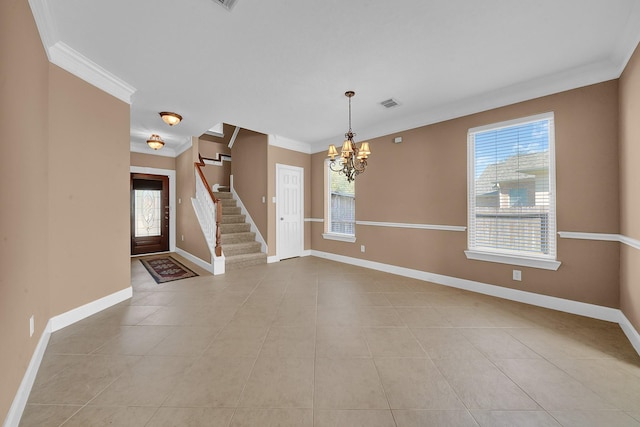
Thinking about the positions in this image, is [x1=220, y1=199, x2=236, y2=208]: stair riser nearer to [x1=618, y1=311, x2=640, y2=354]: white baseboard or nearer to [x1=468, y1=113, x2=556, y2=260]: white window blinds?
[x1=468, y1=113, x2=556, y2=260]: white window blinds

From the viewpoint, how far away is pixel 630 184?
7.48 ft

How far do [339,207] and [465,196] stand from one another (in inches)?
107

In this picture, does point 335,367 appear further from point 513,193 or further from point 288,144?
point 288,144

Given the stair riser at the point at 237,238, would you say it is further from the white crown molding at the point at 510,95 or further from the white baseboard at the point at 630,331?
the white baseboard at the point at 630,331

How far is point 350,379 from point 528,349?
5.37 ft

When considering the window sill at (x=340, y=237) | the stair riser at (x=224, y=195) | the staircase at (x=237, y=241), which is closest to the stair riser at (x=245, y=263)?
the staircase at (x=237, y=241)

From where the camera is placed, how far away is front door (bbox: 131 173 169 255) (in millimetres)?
6102

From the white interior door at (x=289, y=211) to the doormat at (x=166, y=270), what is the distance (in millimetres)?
1915

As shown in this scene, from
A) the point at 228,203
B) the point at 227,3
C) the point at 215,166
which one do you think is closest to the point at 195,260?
the point at 228,203

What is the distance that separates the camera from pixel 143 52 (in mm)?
2473

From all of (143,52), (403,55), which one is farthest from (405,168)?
(143,52)

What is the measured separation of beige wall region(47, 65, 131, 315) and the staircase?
185cm

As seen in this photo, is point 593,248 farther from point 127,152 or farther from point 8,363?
point 127,152

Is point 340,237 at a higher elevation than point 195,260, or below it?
higher
